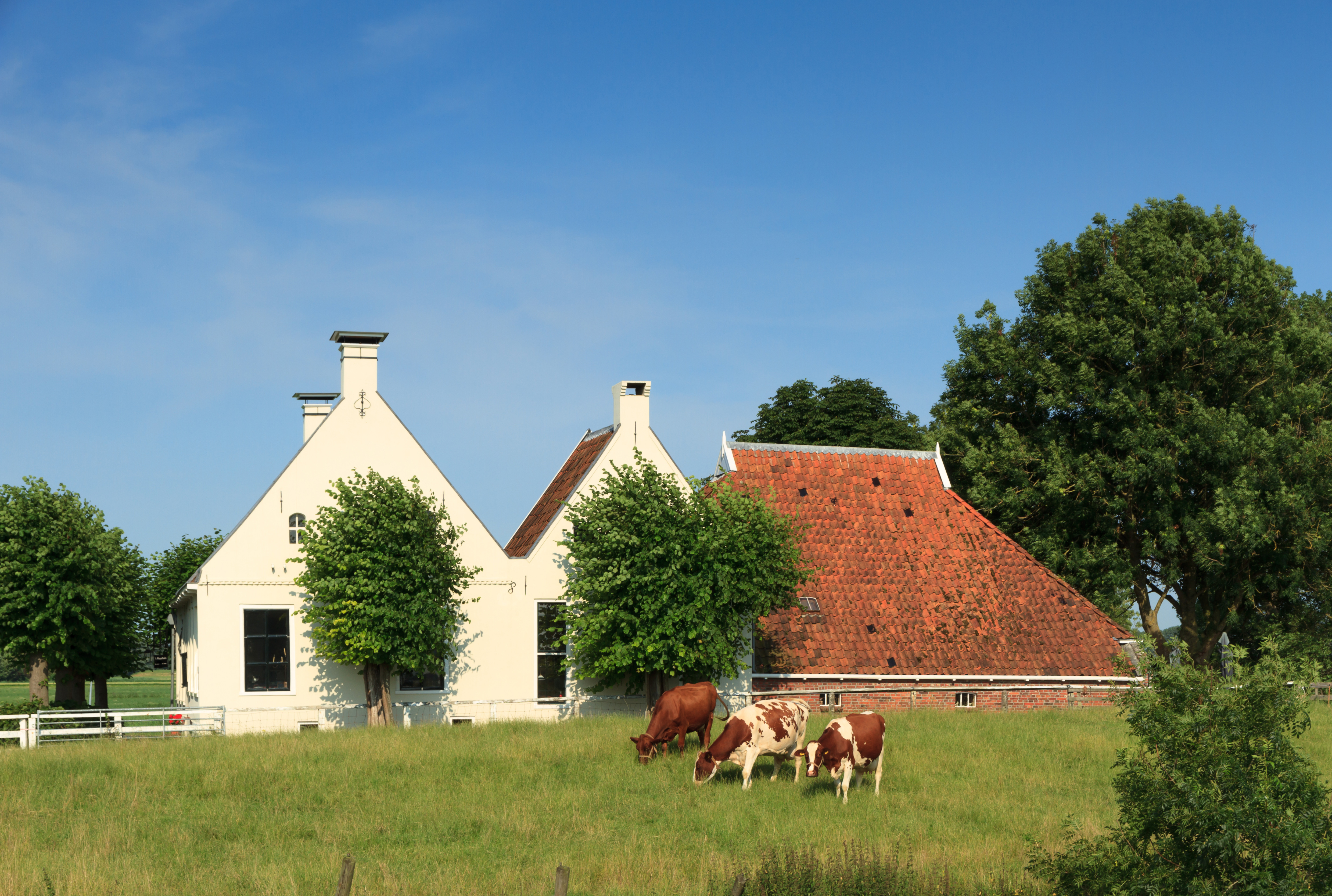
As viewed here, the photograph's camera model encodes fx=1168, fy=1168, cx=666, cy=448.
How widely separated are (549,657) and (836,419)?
84.7 ft

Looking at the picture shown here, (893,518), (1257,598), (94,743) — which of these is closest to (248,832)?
(94,743)

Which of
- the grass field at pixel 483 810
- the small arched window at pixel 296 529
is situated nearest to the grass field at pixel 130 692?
the small arched window at pixel 296 529

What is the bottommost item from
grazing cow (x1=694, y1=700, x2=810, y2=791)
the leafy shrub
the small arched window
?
the leafy shrub

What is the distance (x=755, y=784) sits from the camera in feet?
66.7

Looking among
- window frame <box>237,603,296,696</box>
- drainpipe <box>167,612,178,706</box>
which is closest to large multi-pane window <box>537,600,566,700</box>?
window frame <box>237,603,296,696</box>

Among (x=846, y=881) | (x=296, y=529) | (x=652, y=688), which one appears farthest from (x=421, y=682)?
(x=846, y=881)

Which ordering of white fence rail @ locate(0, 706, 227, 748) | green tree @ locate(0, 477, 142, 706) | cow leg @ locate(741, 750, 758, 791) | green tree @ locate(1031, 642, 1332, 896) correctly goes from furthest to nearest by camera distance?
1. green tree @ locate(0, 477, 142, 706)
2. white fence rail @ locate(0, 706, 227, 748)
3. cow leg @ locate(741, 750, 758, 791)
4. green tree @ locate(1031, 642, 1332, 896)

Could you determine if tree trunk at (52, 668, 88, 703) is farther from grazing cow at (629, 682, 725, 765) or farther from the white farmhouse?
grazing cow at (629, 682, 725, 765)

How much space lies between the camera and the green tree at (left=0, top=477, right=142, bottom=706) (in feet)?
117

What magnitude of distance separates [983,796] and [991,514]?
24.3 meters

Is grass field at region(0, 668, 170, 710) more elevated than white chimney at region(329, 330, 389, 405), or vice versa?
white chimney at region(329, 330, 389, 405)

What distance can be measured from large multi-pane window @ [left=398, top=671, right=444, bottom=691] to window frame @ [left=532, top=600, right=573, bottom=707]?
7.98 feet

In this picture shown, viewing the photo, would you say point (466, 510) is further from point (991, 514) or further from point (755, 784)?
point (991, 514)

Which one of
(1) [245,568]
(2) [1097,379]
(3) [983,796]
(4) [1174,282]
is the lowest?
(3) [983,796]
